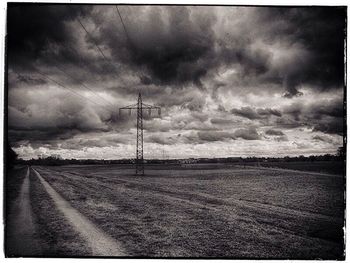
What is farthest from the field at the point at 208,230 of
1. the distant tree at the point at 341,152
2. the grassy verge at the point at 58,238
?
the distant tree at the point at 341,152

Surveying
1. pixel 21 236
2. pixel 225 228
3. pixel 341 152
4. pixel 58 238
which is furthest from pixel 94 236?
pixel 341 152

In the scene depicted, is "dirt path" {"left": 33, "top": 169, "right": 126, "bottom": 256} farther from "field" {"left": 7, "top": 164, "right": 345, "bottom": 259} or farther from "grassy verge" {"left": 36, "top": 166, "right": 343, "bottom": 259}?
"grassy verge" {"left": 36, "top": 166, "right": 343, "bottom": 259}

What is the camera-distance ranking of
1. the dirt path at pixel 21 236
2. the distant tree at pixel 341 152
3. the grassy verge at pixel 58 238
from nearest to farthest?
the grassy verge at pixel 58 238, the dirt path at pixel 21 236, the distant tree at pixel 341 152

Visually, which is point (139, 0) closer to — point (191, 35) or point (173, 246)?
point (191, 35)

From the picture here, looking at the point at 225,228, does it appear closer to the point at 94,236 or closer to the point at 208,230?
the point at 208,230

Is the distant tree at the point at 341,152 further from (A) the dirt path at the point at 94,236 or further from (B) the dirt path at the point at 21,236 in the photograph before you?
(B) the dirt path at the point at 21,236

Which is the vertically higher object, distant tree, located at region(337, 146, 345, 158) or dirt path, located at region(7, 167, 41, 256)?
distant tree, located at region(337, 146, 345, 158)

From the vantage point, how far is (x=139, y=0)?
6.89 m

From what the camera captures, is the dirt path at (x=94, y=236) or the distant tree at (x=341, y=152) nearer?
the dirt path at (x=94, y=236)

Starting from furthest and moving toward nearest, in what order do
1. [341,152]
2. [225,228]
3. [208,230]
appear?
[225,228]
[208,230]
[341,152]

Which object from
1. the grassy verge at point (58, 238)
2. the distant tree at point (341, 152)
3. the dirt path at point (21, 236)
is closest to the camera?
the grassy verge at point (58, 238)

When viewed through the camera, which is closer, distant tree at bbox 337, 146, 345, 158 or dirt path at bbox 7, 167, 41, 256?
dirt path at bbox 7, 167, 41, 256

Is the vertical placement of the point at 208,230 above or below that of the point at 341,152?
below

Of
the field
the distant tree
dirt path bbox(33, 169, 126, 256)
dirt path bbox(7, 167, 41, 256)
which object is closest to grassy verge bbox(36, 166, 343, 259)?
the field
